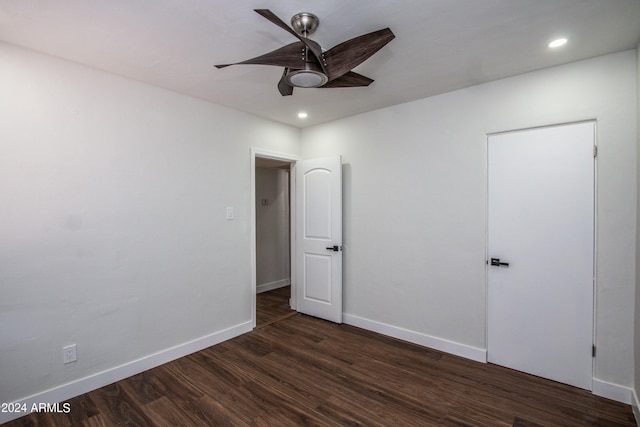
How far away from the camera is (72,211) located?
2283 millimetres

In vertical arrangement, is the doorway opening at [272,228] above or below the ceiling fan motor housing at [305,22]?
below

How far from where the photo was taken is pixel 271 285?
539cm

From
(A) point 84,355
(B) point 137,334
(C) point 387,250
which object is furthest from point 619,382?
(A) point 84,355

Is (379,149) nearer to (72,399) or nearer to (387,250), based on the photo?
(387,250)

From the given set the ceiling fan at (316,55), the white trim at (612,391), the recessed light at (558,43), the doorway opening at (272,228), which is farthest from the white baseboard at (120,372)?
the recessed light at (558,43)

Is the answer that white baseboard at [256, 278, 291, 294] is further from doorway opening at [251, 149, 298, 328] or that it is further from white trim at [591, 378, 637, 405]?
white trim at [591, 378, 637, 405]

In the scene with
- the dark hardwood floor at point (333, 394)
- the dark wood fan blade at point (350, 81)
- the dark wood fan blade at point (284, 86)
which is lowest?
the dark hardwood floor at point (333, 394)

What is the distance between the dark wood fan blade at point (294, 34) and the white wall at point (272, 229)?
3.70 metres

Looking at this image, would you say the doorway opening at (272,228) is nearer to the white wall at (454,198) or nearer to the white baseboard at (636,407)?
Result: the white wall at (454,198)

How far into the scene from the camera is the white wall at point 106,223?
6.79 ft

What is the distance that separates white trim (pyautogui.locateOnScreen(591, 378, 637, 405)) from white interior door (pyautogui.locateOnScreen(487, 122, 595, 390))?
6cm

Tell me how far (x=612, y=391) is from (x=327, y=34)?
127 inches

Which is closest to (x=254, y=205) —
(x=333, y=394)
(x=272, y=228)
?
(x=272, y=228)

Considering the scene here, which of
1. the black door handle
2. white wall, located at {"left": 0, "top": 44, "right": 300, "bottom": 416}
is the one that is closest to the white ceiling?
white wall, located at {"left": 0, "top": 44, "right": 300, "bottom": 416}
